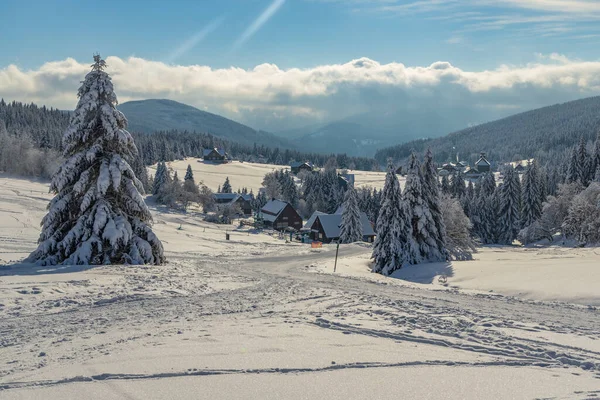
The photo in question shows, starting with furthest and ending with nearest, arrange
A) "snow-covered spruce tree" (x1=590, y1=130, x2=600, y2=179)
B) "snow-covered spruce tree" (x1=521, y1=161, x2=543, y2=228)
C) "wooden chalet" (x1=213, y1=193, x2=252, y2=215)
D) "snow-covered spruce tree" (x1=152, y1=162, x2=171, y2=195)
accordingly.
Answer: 1. "wooden chalet" (x1=213, y1=193, x2=252, y2=215)
2. "snow-covered spruce tree" (x1=152, y1=162, x2=171, y2=195)
3. "snow-covered spruce tree" (x1=521, y1=161, x2=543, y2=228)
4. "snow-covered spruce tree" (x1=590, y1=130, x2=600, y2=179)

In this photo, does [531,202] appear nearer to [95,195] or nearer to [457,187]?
[457,187]

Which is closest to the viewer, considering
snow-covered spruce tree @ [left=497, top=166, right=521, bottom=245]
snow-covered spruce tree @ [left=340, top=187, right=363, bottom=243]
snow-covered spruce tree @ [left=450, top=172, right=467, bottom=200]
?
snow-covered spruce tree @ [left=340, top=187, right=363, bottom=243]

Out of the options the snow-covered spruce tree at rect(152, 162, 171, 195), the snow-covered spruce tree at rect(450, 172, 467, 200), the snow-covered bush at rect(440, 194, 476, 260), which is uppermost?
the snow-covered spruce tree at rect(450, 172, 467, 200)

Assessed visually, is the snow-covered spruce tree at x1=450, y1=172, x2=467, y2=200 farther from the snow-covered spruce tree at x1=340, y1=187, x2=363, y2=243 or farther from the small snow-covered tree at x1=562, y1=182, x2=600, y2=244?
the small snow-covered tree at x1=562, y1=182, x2=600, y2=244

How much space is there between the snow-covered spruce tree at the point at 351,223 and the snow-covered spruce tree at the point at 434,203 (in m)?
31.6

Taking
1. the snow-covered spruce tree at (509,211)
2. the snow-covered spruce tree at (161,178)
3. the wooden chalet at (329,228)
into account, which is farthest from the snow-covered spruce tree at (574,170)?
the snow-covered spruce tree at (161,178)

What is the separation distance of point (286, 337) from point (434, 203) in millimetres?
28026

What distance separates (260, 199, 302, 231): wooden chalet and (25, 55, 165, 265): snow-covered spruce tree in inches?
2766

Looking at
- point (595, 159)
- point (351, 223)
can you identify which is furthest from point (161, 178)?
point (595, 159)

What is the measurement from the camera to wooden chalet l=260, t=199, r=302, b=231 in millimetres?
93750

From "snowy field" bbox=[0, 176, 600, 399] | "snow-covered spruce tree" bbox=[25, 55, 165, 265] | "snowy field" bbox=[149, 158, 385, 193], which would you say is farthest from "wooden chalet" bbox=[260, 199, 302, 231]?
"snowy field" bbox=[0, 176, 600, 399]

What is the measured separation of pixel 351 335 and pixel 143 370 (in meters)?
5.09

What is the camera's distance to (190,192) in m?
105

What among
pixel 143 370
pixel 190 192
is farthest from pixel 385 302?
pixel 190 192
